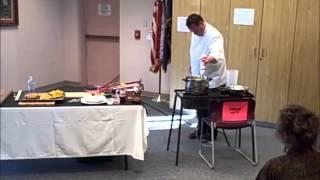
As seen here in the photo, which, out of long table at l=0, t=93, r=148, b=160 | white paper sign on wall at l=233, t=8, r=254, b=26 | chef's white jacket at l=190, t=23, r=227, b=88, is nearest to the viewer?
long table at l=0, t=93, r=148, b=160

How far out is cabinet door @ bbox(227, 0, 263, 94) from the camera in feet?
15.1

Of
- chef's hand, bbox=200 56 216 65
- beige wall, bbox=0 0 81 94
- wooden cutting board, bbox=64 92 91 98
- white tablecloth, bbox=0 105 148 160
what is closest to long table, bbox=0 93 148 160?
white tablecloth, bbox=0 105 148 160

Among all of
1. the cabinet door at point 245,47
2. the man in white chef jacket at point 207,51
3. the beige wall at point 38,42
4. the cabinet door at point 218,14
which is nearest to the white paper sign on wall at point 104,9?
the beige wall at point 38,42

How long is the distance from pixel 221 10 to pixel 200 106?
1576 millimetres

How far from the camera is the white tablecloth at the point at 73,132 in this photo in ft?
10.3

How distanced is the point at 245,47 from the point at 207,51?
88 centimetres

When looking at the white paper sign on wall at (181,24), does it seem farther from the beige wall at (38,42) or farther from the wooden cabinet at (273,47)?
the beige wall at (38,42)

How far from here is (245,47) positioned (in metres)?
4.70

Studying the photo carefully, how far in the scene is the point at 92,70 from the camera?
6871 mm

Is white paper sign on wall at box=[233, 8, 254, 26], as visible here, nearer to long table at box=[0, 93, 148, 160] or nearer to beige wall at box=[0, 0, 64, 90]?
long table at box=[0, 93, 148, 160]

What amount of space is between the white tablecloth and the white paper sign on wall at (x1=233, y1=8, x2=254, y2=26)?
1.92 metres

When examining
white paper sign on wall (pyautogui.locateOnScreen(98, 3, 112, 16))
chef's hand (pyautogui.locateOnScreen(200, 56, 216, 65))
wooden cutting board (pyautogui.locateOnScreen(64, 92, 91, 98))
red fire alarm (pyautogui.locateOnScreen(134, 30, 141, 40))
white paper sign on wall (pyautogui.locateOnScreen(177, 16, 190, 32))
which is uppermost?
white paper sign on wall (pyautogui.locateOnScreen(98, 3, 112, 16))

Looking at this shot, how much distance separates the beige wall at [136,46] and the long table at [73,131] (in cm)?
285

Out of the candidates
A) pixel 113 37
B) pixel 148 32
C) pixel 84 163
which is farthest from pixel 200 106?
pixel 113 37
